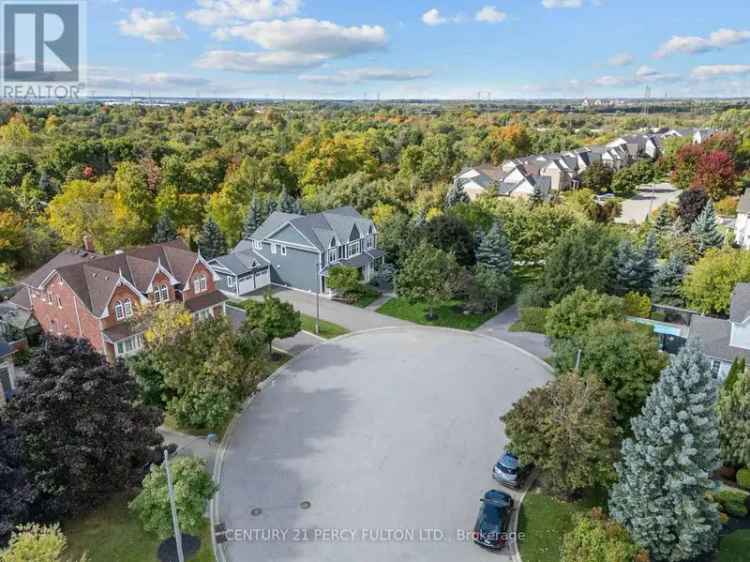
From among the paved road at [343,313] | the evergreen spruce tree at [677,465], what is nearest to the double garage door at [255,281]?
the paved road at [343,313]

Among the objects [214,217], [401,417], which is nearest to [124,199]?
[214,217]

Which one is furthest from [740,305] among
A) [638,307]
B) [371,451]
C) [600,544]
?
[371,451]

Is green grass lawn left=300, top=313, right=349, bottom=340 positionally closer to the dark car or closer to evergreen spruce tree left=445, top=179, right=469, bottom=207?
the dark car

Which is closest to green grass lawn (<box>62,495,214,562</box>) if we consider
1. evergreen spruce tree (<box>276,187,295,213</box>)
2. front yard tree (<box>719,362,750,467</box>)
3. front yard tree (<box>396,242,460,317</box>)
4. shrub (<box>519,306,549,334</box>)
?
front yard tree (<box>719,362,750,467</box>)

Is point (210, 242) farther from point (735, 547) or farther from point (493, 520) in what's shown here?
point (735, 547)

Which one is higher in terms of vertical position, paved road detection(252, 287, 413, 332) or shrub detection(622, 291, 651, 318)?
shrub detection(622, 291, 651, 318)

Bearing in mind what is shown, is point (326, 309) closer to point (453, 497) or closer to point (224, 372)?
point (224, 372)

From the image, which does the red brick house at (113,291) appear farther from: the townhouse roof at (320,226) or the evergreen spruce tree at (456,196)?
the evergreen spruce tree at (456,196)
